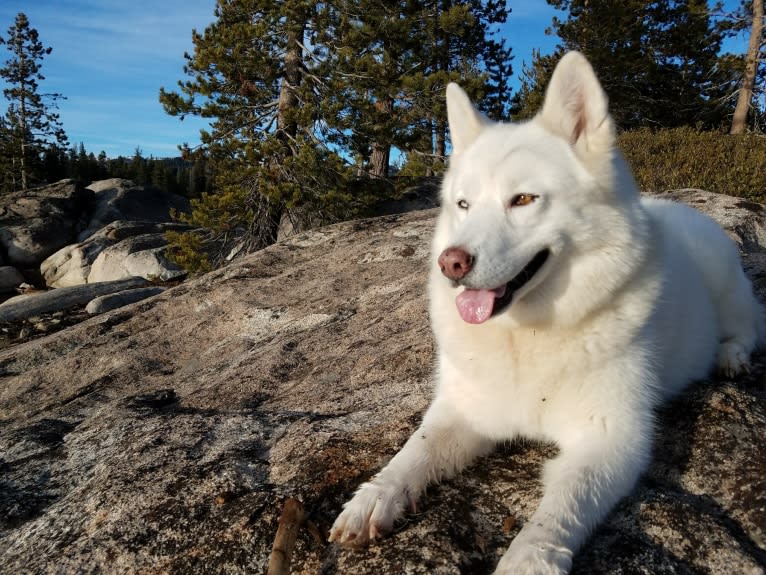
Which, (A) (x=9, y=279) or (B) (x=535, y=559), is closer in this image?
(B) (x=535, y=559)

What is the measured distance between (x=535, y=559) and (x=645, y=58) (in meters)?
21.8

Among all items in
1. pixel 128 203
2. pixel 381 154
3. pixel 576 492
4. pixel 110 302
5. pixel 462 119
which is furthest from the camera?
pixel 128 203

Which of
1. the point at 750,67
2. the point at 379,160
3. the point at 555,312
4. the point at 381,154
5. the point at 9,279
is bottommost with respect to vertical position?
the point at 9,279

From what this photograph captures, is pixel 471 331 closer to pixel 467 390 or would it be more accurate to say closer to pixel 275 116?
pixel 467 390

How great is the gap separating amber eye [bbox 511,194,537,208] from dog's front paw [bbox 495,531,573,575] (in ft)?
4.17

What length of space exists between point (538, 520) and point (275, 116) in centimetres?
1150

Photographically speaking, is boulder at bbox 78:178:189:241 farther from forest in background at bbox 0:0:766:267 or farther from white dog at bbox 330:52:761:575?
white dog at bbox 330:52:761:575

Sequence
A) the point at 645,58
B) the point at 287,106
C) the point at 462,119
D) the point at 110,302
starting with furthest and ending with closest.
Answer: the point at 645,58 < the point at 287,106 < the point at 110,302 < the point at 462,119

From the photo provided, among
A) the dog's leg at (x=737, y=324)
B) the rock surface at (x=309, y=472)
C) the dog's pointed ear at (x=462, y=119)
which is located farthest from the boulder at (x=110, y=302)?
the dog's leg at (x=737, y=324)

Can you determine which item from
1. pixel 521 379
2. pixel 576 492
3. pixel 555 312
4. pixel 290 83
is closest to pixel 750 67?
pixel 290 83

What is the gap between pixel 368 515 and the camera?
6.06 feet

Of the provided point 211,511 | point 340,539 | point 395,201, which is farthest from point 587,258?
point 395,201

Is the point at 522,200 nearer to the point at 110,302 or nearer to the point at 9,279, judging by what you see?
the point at 110,302

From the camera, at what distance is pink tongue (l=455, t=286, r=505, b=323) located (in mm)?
2149
